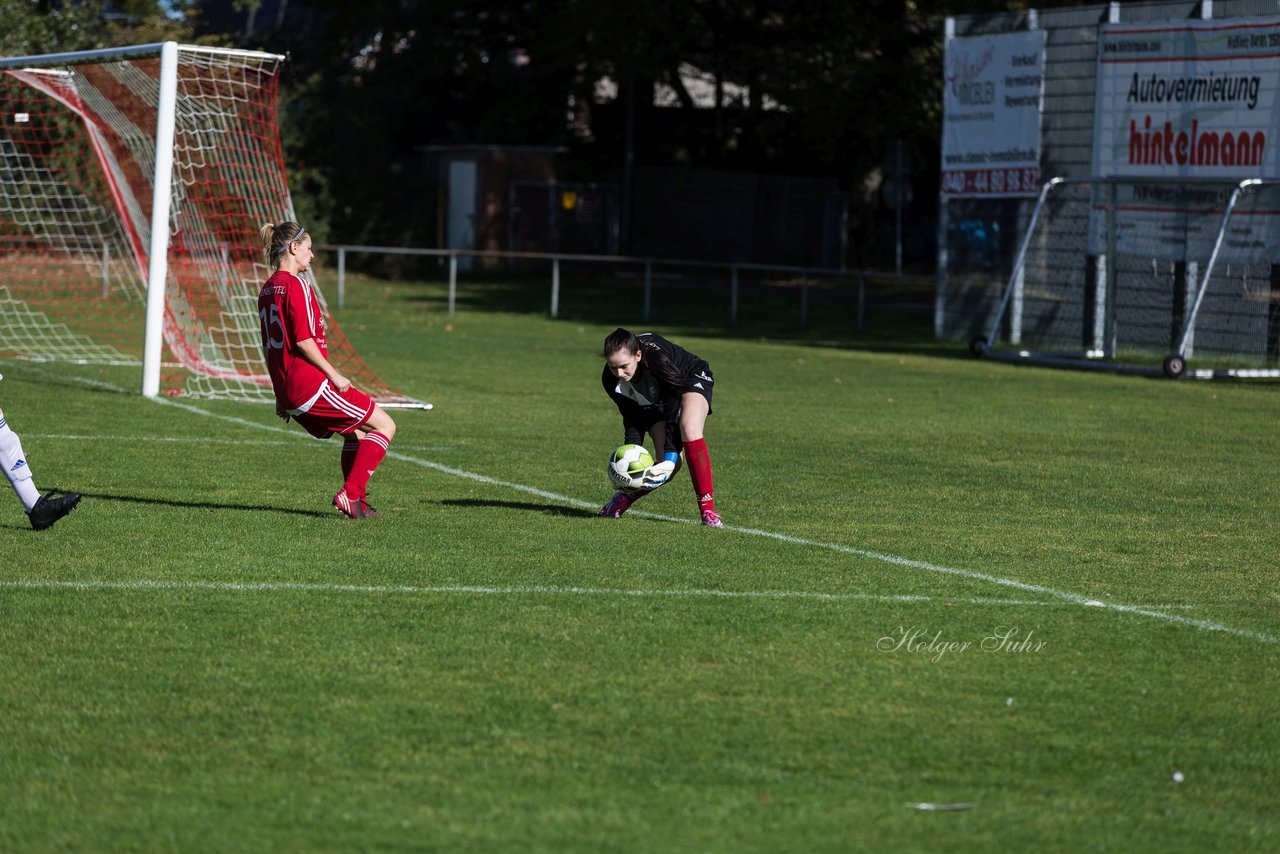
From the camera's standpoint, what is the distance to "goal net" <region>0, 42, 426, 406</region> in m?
15.5

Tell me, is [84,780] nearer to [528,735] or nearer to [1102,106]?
[528,735]

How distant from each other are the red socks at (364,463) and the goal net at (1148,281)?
12.5 m

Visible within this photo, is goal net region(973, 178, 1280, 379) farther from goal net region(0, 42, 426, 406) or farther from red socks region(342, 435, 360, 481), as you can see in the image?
red socks region(342, 435, 360, 481)

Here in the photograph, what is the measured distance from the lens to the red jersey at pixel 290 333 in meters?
8.96

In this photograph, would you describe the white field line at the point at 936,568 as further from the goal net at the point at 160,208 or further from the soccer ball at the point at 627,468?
the goal net at the point at 160,208

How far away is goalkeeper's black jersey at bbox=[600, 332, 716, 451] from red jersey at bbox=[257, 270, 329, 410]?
1.57 metres

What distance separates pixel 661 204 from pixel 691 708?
38.8 metres

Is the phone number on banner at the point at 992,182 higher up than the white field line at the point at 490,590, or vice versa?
the phone number on banner at the point at 992,182

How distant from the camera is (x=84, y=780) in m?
4.81

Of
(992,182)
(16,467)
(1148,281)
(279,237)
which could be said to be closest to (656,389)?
(279,237)

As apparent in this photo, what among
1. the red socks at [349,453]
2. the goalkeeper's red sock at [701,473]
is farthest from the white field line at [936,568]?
the red socks at [349,453]

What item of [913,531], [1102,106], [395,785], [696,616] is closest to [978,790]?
[395,785]

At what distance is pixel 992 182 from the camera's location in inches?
→ 964

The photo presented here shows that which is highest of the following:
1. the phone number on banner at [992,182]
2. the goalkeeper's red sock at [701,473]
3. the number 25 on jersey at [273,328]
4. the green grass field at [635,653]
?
the phone number on banner at [992,182]
